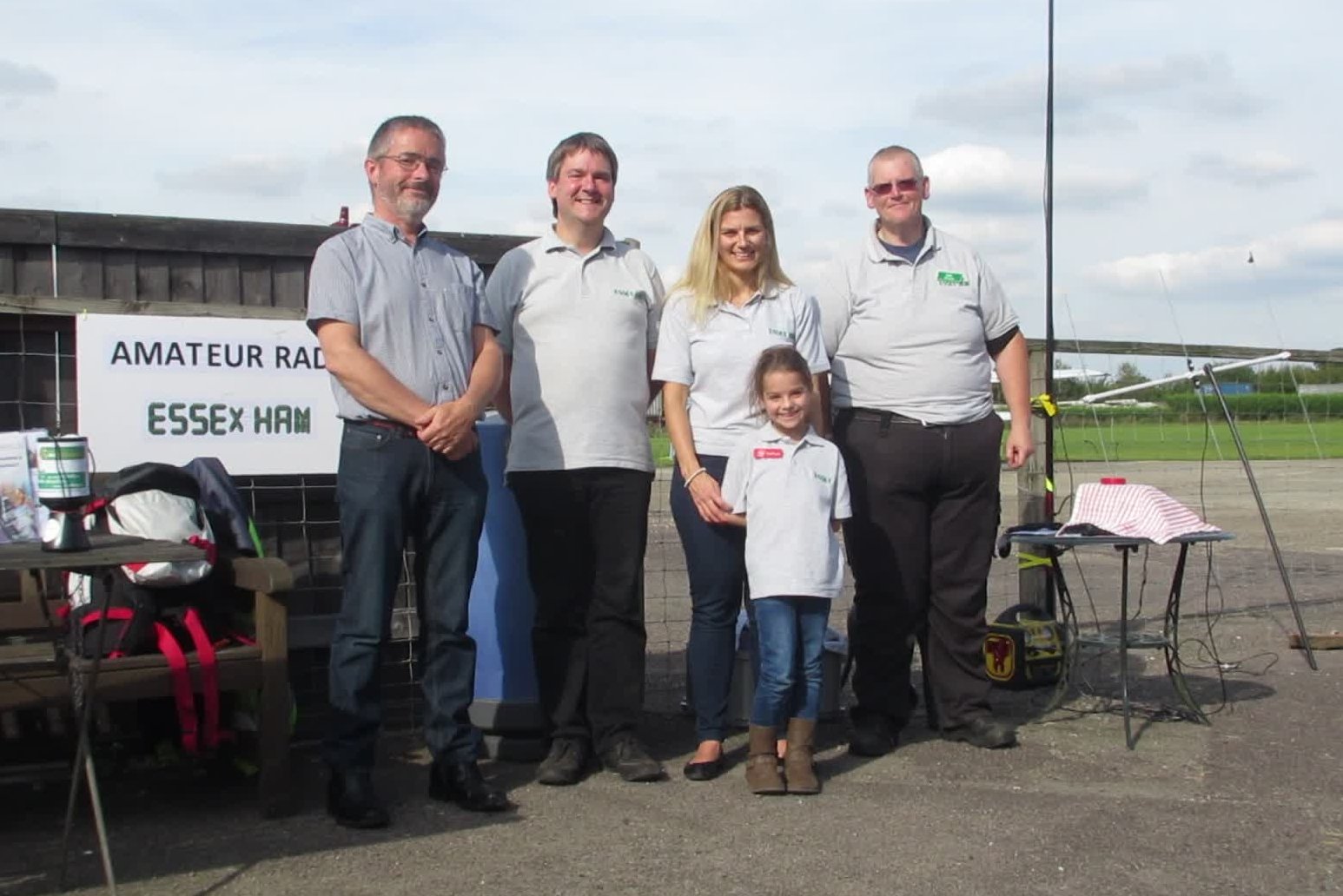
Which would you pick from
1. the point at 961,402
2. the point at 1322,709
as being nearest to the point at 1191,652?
the point at 1322,709

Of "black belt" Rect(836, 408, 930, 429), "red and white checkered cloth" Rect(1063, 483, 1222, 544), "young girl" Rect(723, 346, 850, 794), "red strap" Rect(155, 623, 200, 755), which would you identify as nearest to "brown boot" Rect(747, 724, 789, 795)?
"young girl" Rect(723, 346, 850, 794)

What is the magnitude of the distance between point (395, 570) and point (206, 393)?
1.38m

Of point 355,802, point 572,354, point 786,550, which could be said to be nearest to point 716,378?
point 572,354

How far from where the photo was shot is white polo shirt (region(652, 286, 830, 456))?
527 cm

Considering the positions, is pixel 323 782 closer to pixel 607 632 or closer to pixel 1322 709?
pixel 607 632

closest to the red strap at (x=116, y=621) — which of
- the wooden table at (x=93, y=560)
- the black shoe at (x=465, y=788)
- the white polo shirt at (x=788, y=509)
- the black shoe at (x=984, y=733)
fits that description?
the wooden table at (x=93, y=560)

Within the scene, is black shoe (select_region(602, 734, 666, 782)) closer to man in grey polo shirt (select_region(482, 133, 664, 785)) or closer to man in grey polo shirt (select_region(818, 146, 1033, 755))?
man in grey polo shirt (select_region(482, 133, 664, 785))

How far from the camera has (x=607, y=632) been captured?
5.32m

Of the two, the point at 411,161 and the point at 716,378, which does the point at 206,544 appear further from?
the point at 716,378

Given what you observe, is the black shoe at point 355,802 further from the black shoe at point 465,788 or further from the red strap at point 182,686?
the red strap at point 182,686

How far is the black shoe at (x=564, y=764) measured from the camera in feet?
17.0

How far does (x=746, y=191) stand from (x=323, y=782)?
253 centimetres

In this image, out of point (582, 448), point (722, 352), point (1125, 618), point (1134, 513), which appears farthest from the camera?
point (1134, 513)

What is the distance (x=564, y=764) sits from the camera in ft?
17.2
